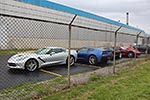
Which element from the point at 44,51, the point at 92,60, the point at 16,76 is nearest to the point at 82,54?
the point at 92,60

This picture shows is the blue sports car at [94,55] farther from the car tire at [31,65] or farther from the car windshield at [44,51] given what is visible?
the car tire at [31,65]

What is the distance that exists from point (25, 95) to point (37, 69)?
172 inches

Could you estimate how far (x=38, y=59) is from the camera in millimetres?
9750

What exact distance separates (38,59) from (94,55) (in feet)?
15.0

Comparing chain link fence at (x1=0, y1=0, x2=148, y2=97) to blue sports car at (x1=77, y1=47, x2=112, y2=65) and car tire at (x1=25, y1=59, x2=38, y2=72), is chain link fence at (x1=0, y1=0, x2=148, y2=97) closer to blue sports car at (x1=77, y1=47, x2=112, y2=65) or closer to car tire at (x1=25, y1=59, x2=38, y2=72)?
car tire at (x1=25, y1=59, x2=38, y2=72)

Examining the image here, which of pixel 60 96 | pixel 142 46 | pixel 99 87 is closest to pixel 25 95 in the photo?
pixel 60 96

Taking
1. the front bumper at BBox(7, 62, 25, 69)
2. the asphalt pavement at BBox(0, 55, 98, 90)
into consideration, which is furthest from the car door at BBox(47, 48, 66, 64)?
the front bumper at BBox(7, 62, 25, 69)

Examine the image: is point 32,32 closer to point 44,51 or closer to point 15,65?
point 44,51

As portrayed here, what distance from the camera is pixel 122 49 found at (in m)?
19.6

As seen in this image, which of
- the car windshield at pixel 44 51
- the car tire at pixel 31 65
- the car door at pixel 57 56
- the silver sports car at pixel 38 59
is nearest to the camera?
the silver sports car at pixel 38 59

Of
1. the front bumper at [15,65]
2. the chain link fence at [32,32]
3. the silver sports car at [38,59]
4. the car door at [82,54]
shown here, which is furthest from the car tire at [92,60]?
the front bumper at [15,65]

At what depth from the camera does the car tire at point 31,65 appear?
9.29 meters

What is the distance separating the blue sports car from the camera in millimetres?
13133

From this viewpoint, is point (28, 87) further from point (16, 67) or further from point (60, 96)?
point (16, 67)
